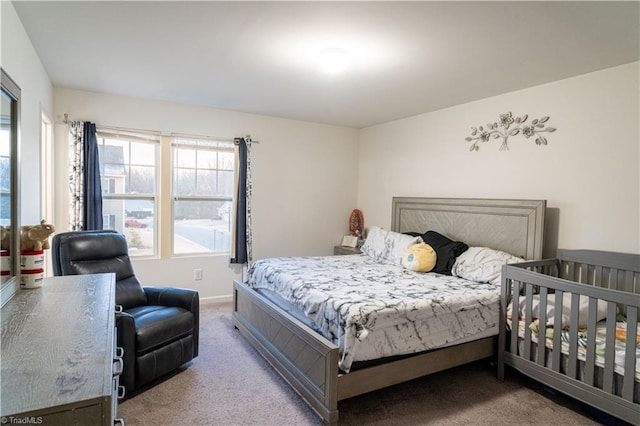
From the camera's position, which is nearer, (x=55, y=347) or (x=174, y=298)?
(x=55, y=347)

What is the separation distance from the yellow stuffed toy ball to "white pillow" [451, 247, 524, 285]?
0.70 feet

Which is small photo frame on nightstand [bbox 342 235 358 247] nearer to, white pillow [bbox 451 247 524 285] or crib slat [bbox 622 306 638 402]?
white pillow [bbox 451 247 524 285]

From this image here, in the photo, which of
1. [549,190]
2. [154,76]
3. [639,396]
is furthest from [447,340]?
[154,76]

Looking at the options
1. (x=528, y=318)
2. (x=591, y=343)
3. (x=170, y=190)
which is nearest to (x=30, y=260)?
(x=170, y=190)

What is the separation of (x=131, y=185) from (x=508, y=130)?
159 inches

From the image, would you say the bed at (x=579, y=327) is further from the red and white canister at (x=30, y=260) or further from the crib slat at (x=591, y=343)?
the red and white canister at (x=30, y=260)

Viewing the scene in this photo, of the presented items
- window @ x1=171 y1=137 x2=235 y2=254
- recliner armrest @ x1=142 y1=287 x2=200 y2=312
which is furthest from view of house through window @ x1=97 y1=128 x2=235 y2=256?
recliner armrest @ x1=142 y1=287 x2=200 y2=312

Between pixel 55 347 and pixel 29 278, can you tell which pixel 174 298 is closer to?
pixel 29 278

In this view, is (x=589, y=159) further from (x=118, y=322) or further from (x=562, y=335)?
(x=118, y=322)

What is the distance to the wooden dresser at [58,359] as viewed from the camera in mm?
827

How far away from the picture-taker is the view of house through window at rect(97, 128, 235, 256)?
396 centimetres

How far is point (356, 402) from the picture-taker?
238 centimetres

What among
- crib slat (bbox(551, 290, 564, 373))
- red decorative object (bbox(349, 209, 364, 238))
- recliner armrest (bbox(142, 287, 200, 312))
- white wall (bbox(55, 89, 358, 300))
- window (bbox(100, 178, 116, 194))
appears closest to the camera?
crib slat (bbox(551, 290, 564, 373))

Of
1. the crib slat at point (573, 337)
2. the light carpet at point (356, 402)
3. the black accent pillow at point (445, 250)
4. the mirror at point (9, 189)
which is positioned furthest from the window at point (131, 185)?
the crib slat at point (573, 337)
